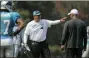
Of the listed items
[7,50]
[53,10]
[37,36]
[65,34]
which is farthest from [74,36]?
[53,10]

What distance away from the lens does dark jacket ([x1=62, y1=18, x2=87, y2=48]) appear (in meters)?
7.98

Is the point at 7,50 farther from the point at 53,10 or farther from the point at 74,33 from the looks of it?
the point at 53,10

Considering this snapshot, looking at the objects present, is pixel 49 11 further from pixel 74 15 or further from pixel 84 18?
pixel 74 15

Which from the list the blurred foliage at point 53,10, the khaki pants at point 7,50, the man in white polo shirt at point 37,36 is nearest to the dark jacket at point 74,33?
the man in white polo shirt at point 37,36

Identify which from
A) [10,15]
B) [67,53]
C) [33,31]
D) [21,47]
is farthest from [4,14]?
[21,47]

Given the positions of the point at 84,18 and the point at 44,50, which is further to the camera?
the point at 84,18

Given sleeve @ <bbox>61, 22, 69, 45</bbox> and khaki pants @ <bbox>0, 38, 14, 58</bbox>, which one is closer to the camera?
khaki pants @ <bbox>0, 38, 14, 58</bbox>

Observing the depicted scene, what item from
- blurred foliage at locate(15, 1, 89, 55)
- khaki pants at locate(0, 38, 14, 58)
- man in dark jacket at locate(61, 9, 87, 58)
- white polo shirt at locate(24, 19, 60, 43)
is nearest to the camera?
khaki pants at locate(0, 38, 14, 58)

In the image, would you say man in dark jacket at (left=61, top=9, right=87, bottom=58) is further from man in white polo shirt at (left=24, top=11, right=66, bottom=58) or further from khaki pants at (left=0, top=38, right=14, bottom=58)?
khaki pants at (left=0, top=38, right=14, bottom=58)

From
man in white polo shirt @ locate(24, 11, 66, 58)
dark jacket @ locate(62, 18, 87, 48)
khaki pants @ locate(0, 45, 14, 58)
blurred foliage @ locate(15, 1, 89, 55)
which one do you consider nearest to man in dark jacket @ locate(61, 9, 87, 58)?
dark jacket @ locate(62, 18, 87, 48)

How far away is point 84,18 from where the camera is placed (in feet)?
36.8

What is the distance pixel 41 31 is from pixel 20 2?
3644mm

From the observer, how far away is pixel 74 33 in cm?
800

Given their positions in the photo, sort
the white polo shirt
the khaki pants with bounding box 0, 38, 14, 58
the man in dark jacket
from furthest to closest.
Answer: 1. the white polo shirt
2. the man in dark jacket
3. the khaki pants with bounding box 0, 38, 14, 58
